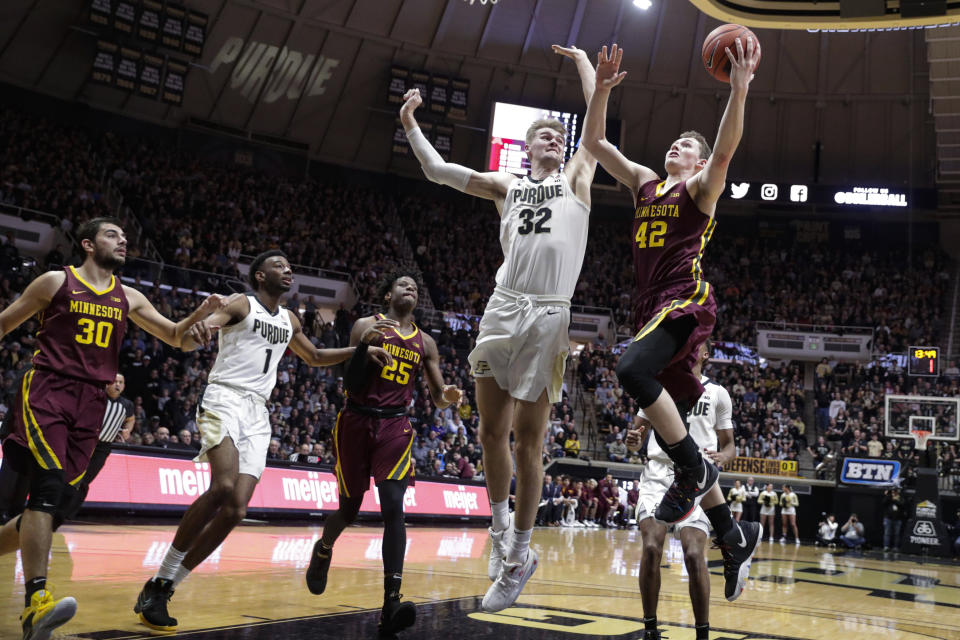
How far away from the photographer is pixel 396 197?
1296 inches

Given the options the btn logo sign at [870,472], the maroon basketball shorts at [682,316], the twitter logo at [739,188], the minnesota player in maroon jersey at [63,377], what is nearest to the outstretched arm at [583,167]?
the maroon basketball shorts at [682,316]

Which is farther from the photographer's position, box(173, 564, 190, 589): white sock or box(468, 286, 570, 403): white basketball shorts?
box(173, 564, 190, 589): white sock

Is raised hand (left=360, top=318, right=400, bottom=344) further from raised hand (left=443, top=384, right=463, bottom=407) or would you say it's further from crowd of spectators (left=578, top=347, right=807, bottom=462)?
crowd of spectators (left=578, top=347, right=807, bottom=462)

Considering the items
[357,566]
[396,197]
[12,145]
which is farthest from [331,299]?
[357,566]

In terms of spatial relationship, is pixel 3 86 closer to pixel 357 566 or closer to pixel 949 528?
pixel 357 566

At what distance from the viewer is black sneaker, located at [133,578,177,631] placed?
198 inches

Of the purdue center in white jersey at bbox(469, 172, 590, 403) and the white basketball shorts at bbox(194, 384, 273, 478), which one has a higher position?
the purdue center in white jersey at bbox(469, 172, 590, 403)

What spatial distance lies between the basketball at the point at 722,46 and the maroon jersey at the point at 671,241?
27.7 inches

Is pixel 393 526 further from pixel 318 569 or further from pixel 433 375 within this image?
pixel 433 375

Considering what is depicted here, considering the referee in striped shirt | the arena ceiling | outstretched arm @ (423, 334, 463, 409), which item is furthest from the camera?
the arena ceiling

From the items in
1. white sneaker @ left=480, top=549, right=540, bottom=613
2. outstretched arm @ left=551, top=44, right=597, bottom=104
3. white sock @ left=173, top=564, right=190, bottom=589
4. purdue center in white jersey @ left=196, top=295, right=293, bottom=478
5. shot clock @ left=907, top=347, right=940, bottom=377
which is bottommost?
white sock @ left=173, top=564, right=190, bottom=589

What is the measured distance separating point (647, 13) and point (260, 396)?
2591 cm

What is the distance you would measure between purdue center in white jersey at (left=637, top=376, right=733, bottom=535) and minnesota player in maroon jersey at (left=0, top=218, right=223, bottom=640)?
132 inches

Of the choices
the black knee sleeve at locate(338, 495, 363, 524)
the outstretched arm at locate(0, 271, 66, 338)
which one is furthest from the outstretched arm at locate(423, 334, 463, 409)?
the outstretched arm at locate(0, 271, 66, 338)
